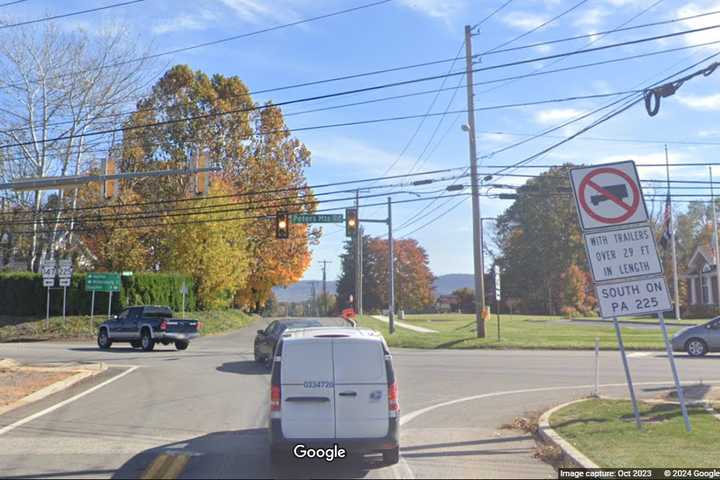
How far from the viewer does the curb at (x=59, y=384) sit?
13.7 metres

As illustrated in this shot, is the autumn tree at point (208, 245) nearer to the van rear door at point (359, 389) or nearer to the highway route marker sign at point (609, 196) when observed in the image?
the highway route marker sign at point (609, 196)

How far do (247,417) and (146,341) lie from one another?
1716 centimetres

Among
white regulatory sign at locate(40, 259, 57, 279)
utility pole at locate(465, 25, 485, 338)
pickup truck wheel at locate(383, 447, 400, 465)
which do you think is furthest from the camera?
white regulatory sign at locate(40, 259, 57, 279)

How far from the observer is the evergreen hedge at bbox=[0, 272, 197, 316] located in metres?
38.8

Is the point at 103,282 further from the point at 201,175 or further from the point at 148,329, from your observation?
the point at 201,175

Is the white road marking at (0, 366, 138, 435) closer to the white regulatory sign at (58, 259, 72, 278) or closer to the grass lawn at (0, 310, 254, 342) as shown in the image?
the white regulatory sign at (58, 259, 72, 278)

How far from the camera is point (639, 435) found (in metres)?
9.80

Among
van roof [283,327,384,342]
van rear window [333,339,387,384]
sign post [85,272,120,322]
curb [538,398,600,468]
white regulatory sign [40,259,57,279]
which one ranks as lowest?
curb [538,398,600,468]

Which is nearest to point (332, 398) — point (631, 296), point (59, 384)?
point (631, 296)

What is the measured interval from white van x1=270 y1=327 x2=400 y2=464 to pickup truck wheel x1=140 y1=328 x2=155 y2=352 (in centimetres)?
2099

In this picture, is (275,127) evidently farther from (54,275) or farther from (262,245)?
(54,275)

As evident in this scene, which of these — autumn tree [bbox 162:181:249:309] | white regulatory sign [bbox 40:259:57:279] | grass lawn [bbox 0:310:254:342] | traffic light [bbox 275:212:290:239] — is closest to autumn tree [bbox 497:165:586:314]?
autumn tree [bbox 162:181:249:309]

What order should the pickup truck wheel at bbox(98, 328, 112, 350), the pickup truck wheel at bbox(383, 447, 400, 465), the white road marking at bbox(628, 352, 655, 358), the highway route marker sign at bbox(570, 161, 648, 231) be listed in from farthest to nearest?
the pickup truck wheel at bbox(98, 328, 112, 350)
the white road marking at bbox(628, 352, 655, 358)
the highway route marker sign at bbox(570, 161, 648, 231)
the pickup truck wheel at bbox(383, 447, 400, 465)

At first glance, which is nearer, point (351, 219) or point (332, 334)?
point (332, 334)
